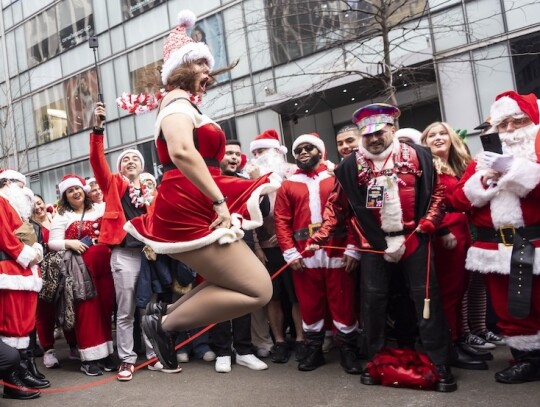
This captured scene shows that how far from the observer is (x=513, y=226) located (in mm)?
3768

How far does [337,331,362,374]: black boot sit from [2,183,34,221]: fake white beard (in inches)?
117

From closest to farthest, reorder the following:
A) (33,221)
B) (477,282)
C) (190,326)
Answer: (190,326), (477,282), (33,221)

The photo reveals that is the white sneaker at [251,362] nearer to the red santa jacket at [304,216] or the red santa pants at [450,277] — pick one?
the red santa jacket at [304,216]

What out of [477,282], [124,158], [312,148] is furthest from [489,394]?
[124,158]

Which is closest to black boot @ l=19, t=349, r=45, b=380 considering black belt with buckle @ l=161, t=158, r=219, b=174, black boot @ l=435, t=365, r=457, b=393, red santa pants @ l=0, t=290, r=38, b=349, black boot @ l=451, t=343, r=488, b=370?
red santa pants @ l=0, t=290, r=38, b=349

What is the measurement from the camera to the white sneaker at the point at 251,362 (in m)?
4.77

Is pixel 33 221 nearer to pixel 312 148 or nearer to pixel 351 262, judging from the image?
pixel 312 148

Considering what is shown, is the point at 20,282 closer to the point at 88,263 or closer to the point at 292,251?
the point at 88,263

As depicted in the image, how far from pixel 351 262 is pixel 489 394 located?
4.54ft

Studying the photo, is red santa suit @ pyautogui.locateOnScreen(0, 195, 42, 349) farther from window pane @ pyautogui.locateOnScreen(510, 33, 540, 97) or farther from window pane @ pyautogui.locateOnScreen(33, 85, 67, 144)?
window pane @ pyautogui.locateOnScreen(33, 85, 67, 144)

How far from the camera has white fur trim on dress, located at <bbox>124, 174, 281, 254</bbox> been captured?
268 centimetres

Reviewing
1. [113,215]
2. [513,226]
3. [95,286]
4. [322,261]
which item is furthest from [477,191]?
[95,286]

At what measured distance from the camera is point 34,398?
14.5 feet

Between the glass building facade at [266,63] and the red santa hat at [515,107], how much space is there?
97.1 inches
